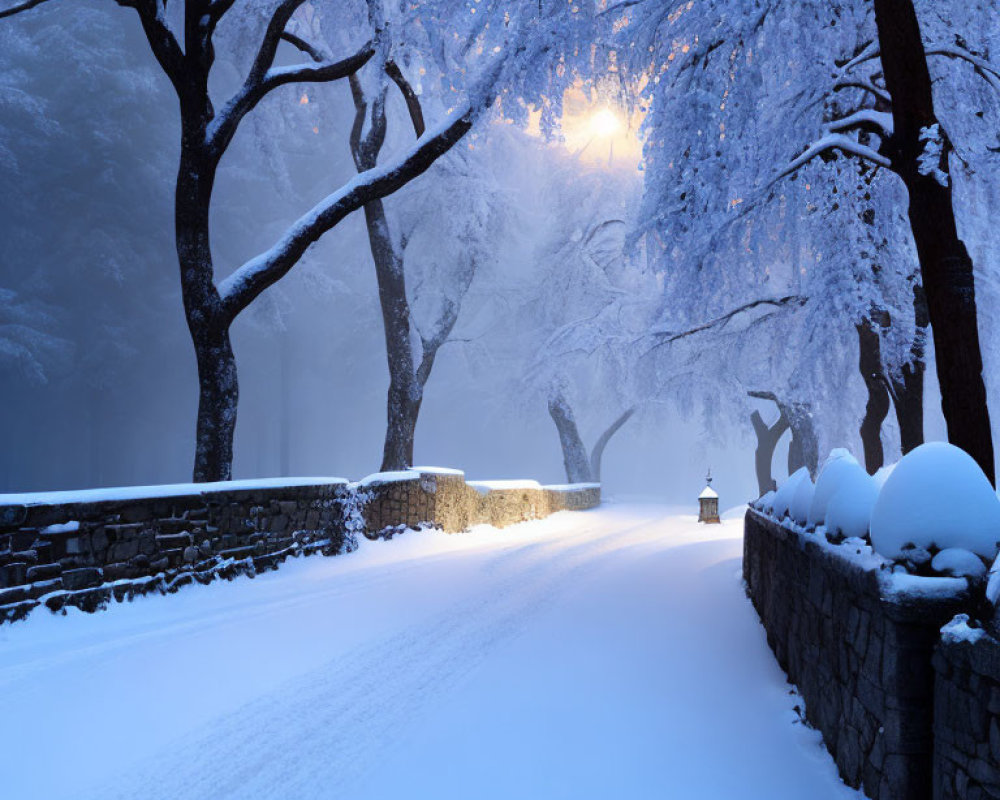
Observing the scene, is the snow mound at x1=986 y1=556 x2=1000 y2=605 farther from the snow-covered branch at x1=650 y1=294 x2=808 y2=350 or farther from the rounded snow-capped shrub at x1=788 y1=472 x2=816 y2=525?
the snow-covered branch at x1=650 y1=294 x2=808 y2=350

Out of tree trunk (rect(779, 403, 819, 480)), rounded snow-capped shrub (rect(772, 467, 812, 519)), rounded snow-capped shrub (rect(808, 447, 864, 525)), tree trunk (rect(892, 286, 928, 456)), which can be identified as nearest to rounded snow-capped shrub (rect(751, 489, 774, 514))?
rounded snow-capped shrub (rect(772, 467, 812, 519))

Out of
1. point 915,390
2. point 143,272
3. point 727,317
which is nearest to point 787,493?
point 915,390

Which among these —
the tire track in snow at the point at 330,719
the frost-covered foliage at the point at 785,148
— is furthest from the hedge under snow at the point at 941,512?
the frost-covered foliage at the point at 785,148

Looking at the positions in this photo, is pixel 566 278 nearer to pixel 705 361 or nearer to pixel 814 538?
pixel 705 361

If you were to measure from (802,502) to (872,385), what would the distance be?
24.3 feet

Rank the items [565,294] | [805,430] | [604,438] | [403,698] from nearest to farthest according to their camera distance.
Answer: [403,698], [805,430], [565,294], [604,438]

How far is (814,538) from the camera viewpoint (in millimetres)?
4867

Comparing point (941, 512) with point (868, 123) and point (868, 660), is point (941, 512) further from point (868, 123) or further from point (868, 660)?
point (868, 123)

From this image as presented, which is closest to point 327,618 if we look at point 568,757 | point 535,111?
point 568,757

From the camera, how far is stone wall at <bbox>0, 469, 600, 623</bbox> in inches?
262

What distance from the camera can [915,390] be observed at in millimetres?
11914

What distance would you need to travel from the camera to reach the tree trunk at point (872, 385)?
38.4ft

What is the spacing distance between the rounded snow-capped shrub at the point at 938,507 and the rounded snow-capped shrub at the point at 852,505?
771 mm

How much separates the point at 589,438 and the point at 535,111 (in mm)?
32527
